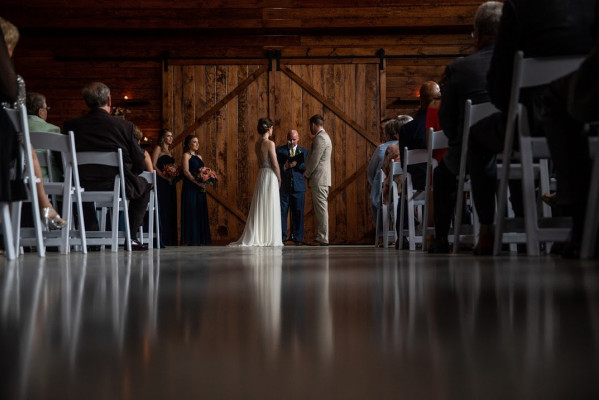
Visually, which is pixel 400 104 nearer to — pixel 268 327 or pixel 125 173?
pixel 125 173

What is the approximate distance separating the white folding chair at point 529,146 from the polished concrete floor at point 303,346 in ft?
5.63

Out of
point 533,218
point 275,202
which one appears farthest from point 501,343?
point 275,202

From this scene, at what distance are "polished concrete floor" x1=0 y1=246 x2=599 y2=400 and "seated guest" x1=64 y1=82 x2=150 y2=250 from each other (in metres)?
4.61

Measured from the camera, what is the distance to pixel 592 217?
2268 millimetres

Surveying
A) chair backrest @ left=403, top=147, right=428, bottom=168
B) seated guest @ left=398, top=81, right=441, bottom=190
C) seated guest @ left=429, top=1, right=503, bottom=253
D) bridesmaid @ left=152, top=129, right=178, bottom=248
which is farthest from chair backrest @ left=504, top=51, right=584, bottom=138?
bridesmaid @ left=152, top=129, right=178, bottom=248

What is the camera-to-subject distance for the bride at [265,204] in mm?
9086

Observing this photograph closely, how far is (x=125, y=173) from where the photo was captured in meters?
5.76

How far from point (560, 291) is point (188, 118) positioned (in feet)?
33.3

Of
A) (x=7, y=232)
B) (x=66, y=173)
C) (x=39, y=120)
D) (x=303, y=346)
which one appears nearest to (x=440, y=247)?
(x=7, y=232)

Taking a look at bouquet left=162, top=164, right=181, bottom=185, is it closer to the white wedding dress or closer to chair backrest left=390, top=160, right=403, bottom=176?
the white wedding dress

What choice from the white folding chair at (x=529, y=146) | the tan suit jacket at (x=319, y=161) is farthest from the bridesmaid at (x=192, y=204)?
the white folding chair at (x=529, y=146)

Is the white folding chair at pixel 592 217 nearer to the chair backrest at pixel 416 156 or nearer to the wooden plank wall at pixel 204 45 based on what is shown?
the chair backrest at pixel 416 156

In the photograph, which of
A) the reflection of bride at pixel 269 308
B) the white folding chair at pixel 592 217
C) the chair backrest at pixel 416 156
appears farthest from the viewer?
the chair backrest at pixel 416 156

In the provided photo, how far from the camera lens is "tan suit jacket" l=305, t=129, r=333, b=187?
968 centimetres
